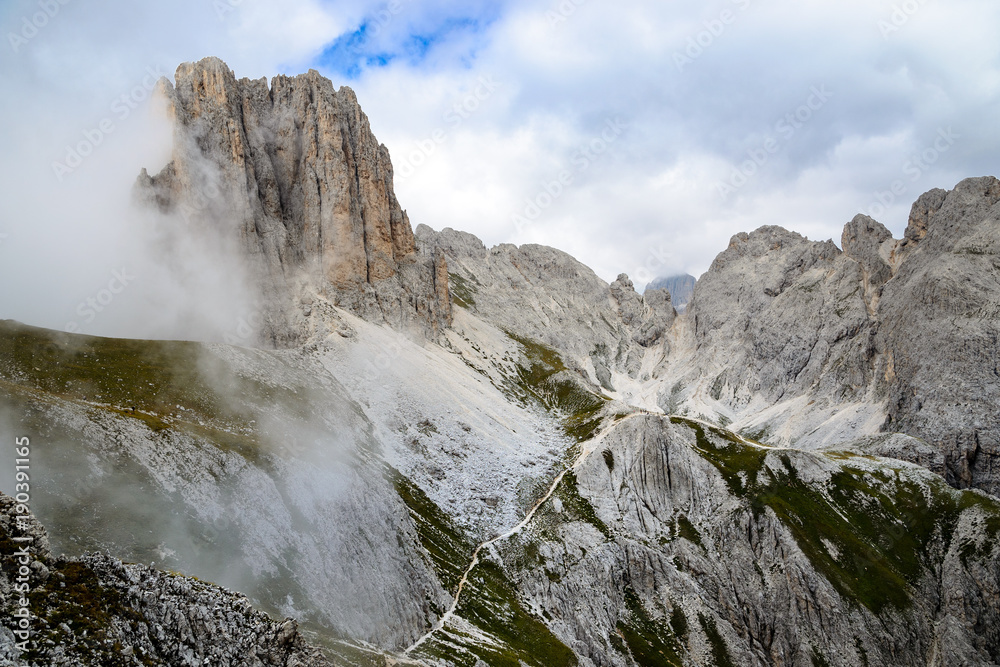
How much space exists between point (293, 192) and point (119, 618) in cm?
12123

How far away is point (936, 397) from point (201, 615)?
148995mm

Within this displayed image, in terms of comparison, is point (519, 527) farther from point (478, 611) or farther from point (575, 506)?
point (478, 611)

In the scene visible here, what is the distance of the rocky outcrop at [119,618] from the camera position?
18.8 meters

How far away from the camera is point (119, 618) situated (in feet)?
70.3

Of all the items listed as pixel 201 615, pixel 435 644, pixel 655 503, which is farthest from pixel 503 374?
pixel 201 615

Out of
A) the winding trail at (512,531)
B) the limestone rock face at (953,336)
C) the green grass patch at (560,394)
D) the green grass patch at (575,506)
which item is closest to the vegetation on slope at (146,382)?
the winding trail at (512,531)

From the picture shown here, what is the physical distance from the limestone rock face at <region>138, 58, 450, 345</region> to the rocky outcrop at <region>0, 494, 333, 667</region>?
303 feet

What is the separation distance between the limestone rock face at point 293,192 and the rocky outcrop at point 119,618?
92.4 meters

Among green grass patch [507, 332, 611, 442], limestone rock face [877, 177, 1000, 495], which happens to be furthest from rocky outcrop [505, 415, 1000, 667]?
limestone rock face [877, 177, 1000, 495]

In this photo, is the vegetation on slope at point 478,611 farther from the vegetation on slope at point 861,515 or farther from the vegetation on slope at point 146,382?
the vegetation on slope at point 861,515

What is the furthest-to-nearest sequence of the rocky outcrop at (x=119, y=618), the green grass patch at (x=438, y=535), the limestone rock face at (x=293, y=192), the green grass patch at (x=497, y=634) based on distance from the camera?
the limestone rock face at (x=293, y=192), the green grass patch at (x=438, y=535), the green grass patch at (x=497, y=634), the rocky outcrop at (x=119, y=618)

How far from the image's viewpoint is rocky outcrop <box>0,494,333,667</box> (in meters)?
18.8

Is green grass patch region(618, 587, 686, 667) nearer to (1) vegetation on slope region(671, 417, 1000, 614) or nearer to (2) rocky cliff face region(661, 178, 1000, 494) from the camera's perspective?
(1) vegetation on slope region(671, 417, 1000, 614)

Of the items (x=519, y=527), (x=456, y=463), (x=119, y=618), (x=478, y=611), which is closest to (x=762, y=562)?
(x=519, y=527)
